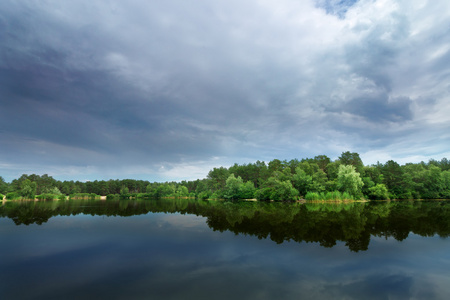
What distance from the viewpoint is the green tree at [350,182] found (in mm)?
53719

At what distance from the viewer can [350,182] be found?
54094mm

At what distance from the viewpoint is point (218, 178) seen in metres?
113

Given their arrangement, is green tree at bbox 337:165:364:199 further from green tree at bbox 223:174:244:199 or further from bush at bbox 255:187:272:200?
green tree at bbox 223:174:244:199

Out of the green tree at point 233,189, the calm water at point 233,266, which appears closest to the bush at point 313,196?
the green tree at point 233,189

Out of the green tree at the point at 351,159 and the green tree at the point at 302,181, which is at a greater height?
the green tree at the point at 351,159

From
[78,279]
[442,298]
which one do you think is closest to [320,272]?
[442,298]

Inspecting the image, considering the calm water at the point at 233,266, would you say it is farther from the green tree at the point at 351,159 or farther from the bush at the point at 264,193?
the green tree at the point at 351,159

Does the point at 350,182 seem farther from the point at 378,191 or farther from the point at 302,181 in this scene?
the point at 378,191

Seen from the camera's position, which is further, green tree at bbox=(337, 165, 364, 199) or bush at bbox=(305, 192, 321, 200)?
green tree at bbox=(337, 165, 364, 199)

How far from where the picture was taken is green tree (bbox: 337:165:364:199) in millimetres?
53719

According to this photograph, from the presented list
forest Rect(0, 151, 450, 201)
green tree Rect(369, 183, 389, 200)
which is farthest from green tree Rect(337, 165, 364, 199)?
green tree Rect(369, 183, 389, 200)

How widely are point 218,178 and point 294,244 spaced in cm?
10181

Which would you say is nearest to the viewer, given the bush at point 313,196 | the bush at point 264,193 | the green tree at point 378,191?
the bush at point 313,196

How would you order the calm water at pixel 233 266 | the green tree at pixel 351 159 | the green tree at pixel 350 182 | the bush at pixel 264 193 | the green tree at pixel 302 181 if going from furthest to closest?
the green tree at pixel 351 159 → the bush at pixel 264 193 → the green tree at pixel 302 181 → the green tree at pixel 350 182 → the calm water at pixel 233 266
